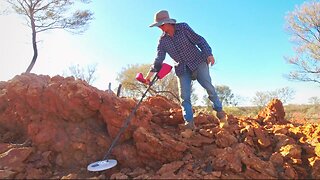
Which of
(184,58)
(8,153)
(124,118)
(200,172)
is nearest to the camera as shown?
(200,172)

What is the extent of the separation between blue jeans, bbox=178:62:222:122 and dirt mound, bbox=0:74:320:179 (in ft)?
0.92

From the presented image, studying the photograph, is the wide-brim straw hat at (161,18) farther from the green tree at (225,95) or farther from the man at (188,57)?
the green tree at (225,95)

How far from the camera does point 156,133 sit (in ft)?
13.0

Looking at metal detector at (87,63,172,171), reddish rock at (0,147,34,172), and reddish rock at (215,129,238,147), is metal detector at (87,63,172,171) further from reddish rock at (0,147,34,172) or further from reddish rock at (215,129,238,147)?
reddish rock at (215,129,238,147)

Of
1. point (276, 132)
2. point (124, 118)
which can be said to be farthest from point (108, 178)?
point (276, 132)

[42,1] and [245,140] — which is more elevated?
[42,1]

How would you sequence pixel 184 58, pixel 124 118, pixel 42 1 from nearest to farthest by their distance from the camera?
pixel 124 118 < pixel 184 58 < pixel 42 1

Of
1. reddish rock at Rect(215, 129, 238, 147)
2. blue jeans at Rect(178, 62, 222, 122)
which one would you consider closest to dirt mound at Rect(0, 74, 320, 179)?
reddish rock at Rect(215, 129, 238, 147)

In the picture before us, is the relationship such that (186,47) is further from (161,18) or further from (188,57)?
(161,18)

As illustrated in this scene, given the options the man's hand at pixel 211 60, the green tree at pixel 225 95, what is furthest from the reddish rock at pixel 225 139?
the green tree at pixel 225 95

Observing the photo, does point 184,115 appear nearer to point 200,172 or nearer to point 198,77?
point 198,77

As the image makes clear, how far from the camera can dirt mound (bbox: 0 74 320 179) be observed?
11.2 ft

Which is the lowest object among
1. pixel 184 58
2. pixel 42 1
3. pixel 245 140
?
pixel 245 140

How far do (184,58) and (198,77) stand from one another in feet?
1.03
